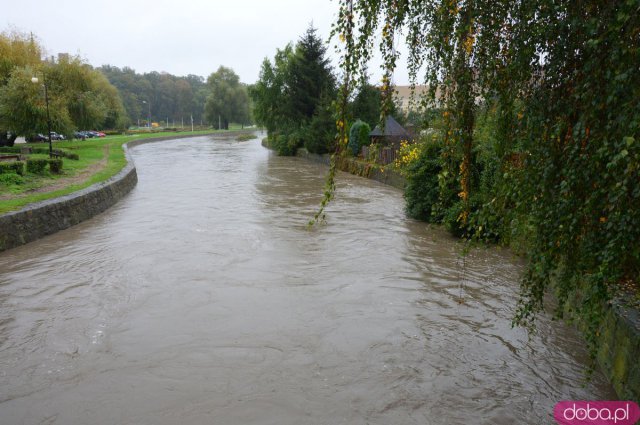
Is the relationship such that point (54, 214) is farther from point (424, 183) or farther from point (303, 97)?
point (303, 97)

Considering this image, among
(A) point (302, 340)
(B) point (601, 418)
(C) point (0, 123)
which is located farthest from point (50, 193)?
(C) point (0, 123)

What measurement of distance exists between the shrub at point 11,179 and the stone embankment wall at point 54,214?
2.16 meters

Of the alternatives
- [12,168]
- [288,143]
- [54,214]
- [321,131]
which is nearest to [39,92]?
[288,143]

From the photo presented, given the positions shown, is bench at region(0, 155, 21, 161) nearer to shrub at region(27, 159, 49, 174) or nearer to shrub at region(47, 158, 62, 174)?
shrub at region(47, 158, 62, 174)

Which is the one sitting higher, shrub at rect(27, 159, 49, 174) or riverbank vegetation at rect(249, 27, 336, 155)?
riverbank vegetation at rect(249, 27, 336, 155)

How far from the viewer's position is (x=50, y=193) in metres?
13.2

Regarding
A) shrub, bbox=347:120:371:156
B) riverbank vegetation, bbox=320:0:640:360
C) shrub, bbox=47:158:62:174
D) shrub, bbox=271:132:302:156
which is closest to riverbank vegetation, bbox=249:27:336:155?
shrub, bbox=271:132:302:156

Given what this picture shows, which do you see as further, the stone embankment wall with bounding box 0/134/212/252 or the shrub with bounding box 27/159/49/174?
the shrub with bounding box 27/159/49/174

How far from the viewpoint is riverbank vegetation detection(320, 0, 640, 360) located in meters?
2.41

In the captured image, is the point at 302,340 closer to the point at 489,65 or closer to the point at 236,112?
the point at 489,65

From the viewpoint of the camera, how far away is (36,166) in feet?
56.2

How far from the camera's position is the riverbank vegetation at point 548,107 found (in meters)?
2.41

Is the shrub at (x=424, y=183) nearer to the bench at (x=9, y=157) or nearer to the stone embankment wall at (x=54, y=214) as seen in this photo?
the stone embankment wall at (x=54, y=214)

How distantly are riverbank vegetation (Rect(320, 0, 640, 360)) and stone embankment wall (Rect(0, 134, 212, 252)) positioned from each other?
9.13 meters
